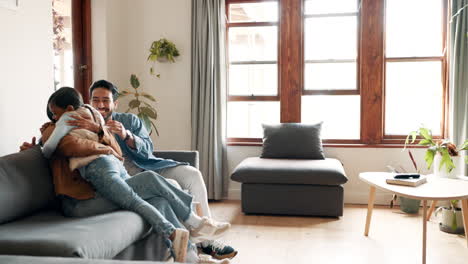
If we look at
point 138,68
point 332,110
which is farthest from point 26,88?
point 332,110

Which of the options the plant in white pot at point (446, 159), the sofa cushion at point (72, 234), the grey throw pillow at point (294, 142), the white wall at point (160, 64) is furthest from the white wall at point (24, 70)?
the plant in white pot at point (446, 159)

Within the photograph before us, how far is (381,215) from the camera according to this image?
4004 mm

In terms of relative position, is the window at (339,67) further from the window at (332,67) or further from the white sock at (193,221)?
the white sock at (193,221)

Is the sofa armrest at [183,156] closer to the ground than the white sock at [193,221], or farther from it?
farther from it

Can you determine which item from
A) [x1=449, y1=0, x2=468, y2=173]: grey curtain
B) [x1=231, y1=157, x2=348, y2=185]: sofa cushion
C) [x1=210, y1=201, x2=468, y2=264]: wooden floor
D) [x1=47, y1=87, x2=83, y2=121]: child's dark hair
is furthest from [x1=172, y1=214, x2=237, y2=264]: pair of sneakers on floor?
[x1=449, y1=0, x2=468, y2=173]: grey curtain

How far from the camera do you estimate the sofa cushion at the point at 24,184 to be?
208 centimetres

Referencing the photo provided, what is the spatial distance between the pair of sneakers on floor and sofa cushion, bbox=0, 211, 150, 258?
0.21m

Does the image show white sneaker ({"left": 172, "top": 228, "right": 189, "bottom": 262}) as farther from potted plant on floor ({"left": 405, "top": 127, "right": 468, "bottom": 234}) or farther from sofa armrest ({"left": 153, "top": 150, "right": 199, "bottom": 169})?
potted plant on floor ({"left": 405, "top": 127, "right": 468, "bottom": 234})

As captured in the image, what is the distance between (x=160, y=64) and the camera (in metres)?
4.84

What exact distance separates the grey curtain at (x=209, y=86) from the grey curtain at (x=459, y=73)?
89.3 inches

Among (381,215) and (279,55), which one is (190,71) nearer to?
(279,55)

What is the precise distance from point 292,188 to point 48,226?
2.35m

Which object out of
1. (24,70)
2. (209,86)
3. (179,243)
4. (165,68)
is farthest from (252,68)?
(179,243)

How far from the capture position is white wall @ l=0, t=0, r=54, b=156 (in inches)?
116
